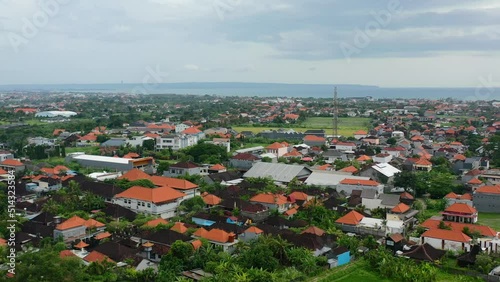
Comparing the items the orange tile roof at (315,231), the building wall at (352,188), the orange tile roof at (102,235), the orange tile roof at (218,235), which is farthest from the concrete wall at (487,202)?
the orange tile roof at (102,235)

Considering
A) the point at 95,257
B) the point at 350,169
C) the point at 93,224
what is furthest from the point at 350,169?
the point at 95,257

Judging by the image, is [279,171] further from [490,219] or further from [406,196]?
[490,219]

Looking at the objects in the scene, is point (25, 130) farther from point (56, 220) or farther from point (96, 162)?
point (56, 220)

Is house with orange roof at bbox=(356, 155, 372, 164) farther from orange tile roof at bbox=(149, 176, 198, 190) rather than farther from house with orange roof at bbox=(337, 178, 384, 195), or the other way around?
orange tile roof at bbox=(149, 176, 198, 190)

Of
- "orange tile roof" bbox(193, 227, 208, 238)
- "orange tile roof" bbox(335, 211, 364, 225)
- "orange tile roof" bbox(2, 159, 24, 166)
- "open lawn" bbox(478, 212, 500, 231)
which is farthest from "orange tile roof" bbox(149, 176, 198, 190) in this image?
"open lawn" bbox(478, 212, 500, 231)

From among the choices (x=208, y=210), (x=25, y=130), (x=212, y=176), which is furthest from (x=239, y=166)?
(x=25, y=130)
